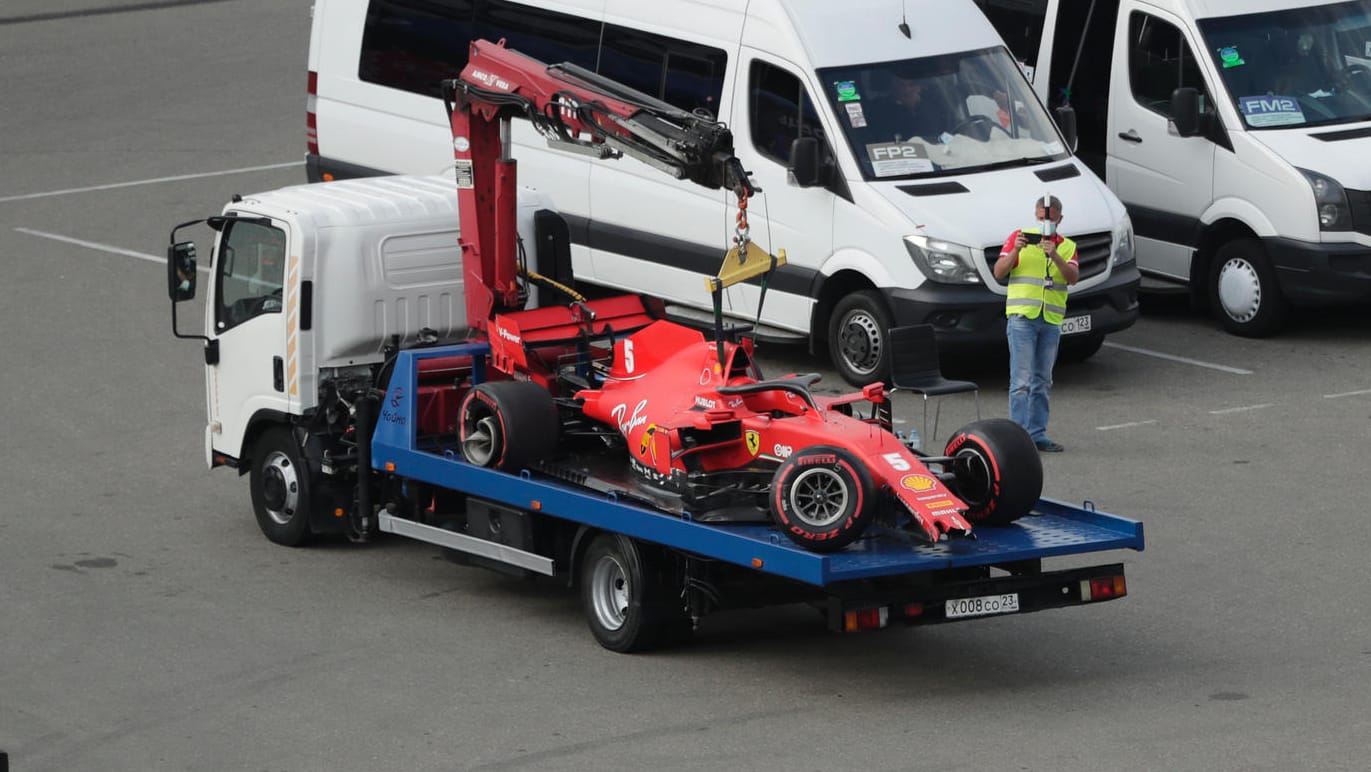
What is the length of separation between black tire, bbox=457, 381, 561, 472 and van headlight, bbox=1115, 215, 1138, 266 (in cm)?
617

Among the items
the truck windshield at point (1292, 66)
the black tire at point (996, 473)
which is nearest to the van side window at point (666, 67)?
the truck windshield at point (1292, 66)

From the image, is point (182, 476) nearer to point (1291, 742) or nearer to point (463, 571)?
point (463, 571)

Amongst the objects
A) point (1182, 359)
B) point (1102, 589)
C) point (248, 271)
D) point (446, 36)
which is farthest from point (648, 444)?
point (446, 36)

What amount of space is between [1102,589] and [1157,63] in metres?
8.51

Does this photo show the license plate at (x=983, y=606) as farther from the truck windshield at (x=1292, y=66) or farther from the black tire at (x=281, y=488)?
the truck windshield at (x=1292, y=66)

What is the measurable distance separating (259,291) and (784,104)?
4.77 metres

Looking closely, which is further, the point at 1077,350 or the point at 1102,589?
the point at 1077,350

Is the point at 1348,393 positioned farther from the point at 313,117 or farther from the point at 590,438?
the point at 313,117

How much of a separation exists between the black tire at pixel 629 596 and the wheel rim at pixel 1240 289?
8.04 m

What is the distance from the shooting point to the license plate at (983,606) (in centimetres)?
992

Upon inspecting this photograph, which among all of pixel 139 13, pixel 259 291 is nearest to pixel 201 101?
pixel 139 13

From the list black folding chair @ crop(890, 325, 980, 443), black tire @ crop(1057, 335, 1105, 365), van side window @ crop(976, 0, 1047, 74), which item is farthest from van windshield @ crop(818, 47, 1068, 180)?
black folding chair @ crop(890, 325, 980, 443)

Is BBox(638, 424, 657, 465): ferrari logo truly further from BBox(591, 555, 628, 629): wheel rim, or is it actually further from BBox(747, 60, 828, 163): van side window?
BBox(747, 60, 828, 163): van side window

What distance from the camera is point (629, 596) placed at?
34.7 ft
